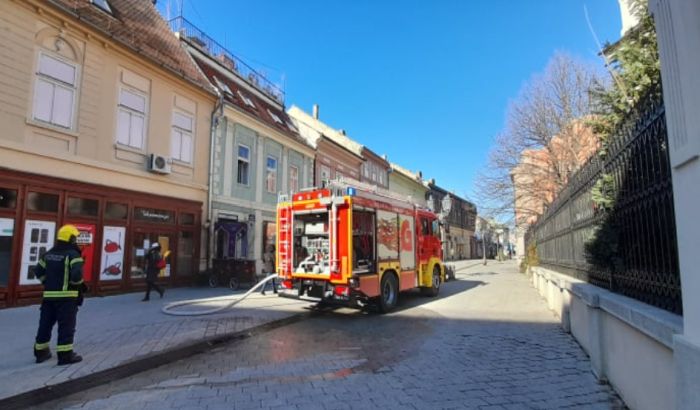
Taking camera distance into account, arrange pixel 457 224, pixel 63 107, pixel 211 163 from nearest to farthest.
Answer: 1. pixel 63 107
2. pixel 211 163
3. pixel 457 224

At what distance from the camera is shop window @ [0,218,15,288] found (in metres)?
9.21

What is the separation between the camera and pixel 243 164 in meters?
17.9

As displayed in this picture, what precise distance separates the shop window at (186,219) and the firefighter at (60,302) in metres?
8.85

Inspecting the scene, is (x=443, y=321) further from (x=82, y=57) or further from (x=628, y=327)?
(x=82, y=57)

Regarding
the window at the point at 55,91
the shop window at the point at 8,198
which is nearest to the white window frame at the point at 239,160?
the window at the point at 55,91

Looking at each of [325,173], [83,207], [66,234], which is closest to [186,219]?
[83,207]

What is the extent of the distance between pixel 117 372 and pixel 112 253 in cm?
766

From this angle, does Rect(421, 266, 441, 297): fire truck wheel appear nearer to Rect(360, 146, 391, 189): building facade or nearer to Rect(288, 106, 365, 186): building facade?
Rect(288, 106, 365, 186): building facade

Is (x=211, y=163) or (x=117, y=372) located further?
(x=211, y=163)

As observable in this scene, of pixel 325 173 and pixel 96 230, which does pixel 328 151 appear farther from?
pixel 96 230

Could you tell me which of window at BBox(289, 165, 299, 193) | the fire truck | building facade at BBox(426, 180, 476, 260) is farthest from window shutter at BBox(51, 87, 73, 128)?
building facade at BBox(426, 180, 476, 260)

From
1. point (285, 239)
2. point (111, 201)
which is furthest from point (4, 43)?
point (285, 239)

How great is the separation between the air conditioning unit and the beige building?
1.4 inches

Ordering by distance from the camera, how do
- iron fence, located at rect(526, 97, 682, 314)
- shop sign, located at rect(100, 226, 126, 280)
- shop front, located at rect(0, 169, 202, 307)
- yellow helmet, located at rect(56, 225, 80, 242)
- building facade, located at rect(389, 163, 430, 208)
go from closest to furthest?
iron fence, located at rect(526, 97, 682, 314), yellow helmet, located at rect(56, 225, 80, 242), shop front, located at rect(0, 169, 202, 307), shop sign, located at rect(100, 226, 126, 280), building facade, located at rect(389, 163, 430, 208)
